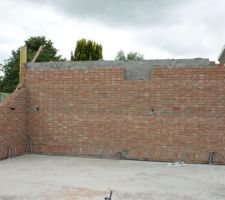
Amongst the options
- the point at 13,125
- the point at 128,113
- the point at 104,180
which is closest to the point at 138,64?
the point at 128,113

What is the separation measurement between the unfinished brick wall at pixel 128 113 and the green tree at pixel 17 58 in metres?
25.0

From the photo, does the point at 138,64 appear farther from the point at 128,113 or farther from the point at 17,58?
the point at 17,58

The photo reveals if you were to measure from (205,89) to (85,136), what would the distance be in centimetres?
366

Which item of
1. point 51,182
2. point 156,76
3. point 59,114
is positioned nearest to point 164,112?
point 156,76

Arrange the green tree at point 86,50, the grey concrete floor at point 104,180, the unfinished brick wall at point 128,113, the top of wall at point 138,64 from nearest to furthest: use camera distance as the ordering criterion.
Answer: the grey concrete floor at point 104,180
the unfinished brick wall at point 128,113
the top of wall at point 138,64
the green tree at point 86,50

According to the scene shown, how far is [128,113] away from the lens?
10.9 m

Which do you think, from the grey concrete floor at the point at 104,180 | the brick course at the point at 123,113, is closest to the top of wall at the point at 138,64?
the brick course at the point at 123,113

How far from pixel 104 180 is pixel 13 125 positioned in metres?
4.35

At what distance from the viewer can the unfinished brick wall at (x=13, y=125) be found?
10.8 m

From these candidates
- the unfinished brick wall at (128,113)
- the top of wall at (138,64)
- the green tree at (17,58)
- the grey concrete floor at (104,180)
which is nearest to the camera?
the grey concrete floor at (104,180)

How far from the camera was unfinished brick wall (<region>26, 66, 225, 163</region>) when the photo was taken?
1030cm

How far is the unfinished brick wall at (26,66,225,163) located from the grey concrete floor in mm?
595

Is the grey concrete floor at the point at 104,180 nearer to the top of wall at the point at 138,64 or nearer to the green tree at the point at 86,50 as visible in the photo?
the top of wall at the point at 138,64

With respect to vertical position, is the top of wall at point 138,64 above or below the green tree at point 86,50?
below
